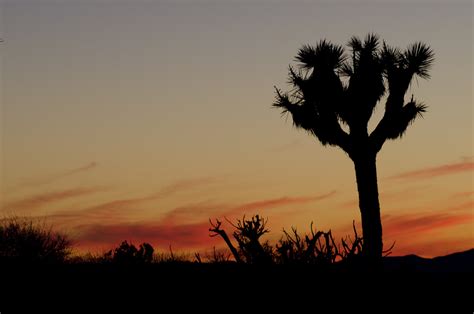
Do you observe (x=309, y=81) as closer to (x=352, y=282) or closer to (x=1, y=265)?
(x=352, y=282)

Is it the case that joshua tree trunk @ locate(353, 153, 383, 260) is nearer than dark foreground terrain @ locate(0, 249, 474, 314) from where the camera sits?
No

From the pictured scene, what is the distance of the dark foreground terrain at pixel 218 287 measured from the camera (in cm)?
1703

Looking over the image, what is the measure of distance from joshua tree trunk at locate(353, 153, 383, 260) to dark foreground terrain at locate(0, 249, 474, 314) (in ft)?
20.1

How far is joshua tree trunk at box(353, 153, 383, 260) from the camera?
2606 centimetres

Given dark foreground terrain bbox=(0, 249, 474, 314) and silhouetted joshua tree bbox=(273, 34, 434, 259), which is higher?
silhouetted joshua tree bbox=(273, 34, 434, 259)

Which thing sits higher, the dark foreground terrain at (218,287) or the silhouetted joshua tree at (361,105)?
the silhouetted joshua tree at (361,105)

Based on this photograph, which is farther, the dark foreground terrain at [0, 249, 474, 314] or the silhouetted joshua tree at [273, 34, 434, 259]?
the silhouetted joshua tree at [273, 34, 434, 259]

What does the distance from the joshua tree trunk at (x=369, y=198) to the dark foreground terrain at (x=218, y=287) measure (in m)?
6.14

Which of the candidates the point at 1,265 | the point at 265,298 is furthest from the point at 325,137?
the point at 1,265

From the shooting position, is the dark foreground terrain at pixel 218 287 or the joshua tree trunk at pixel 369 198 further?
the joshua tree trunk at pixel 369 198

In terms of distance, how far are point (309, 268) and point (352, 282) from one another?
3.61ft

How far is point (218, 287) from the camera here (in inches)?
701

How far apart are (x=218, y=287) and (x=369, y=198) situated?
32.2 ft

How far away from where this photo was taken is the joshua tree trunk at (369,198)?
85.5 ft
